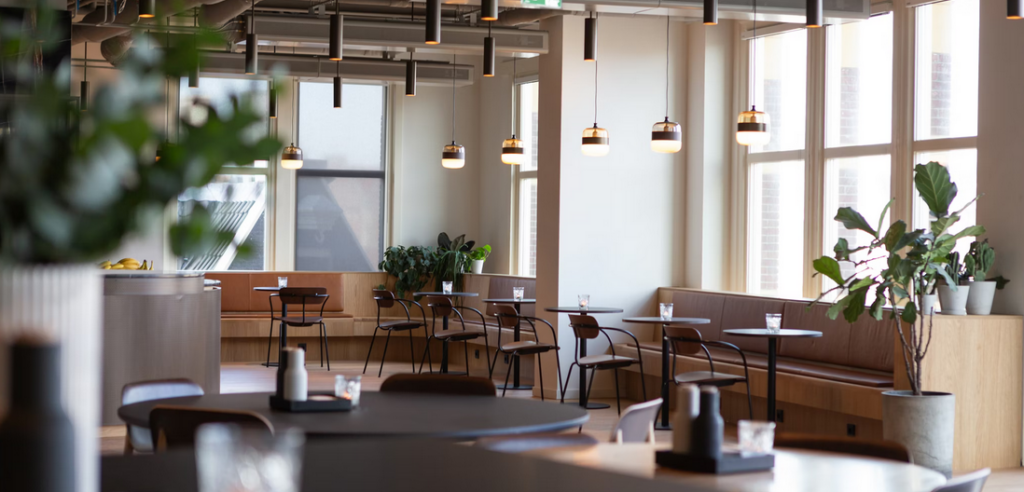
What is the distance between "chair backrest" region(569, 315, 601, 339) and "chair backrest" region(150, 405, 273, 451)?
5.10 meters

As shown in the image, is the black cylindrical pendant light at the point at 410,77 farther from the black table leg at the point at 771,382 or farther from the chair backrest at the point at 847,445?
the chair backrest at the point at 847,445

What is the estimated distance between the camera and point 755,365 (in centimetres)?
784

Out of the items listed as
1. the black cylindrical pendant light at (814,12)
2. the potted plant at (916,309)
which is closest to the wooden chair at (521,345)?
the potted plant at (916,309)

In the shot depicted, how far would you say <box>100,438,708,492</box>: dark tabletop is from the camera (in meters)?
1.95

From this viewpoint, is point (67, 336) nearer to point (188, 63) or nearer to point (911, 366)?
point (188, 63)

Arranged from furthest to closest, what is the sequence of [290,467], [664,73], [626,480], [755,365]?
1. [664,73]
2. [755,365]
3. [626,480]
4. [290,467]

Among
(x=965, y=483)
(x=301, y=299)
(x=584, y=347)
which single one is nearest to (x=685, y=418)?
(x=965, y=483)

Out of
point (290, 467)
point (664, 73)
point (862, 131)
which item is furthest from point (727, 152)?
point (290, 467)

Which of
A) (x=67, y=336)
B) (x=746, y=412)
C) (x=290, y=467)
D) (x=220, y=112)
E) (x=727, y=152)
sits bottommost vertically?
(x=746, y=412)

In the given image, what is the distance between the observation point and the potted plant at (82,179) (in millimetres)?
993

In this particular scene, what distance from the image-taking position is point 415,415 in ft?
10.3

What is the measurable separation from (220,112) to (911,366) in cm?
570

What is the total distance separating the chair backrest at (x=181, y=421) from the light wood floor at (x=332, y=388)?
2105 mm

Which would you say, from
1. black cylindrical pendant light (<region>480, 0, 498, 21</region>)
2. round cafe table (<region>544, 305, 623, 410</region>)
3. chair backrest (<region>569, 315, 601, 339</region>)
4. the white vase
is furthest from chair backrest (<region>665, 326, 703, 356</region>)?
the white vase
